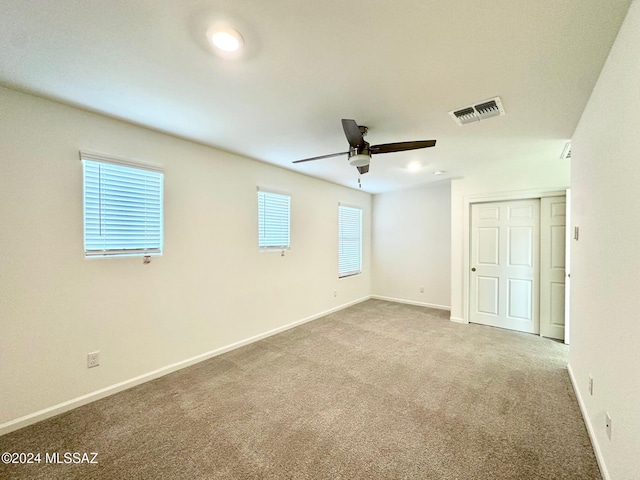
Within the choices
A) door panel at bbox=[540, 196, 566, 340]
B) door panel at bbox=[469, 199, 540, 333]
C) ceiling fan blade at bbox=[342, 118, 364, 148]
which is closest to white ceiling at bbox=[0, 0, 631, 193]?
ceiling fan blade at bbox=[342, 118, 364, 148]

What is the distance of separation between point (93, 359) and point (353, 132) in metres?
2.97

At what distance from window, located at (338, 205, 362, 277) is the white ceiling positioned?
288cm

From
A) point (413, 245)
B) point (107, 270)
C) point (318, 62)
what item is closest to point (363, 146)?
point (318, 62)

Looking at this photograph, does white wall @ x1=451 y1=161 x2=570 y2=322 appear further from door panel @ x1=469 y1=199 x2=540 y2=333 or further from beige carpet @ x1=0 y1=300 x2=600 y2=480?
beige carpet @ x1=0 y1=300 x2=600 y2=480

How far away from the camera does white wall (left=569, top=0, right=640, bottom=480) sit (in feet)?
4.05

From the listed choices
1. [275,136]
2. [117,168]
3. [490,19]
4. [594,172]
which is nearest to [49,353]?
[117,168]

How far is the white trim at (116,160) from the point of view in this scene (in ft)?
7.64

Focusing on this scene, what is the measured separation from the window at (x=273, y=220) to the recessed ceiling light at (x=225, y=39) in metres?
2.35

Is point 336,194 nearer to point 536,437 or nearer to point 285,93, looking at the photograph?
point 285,93

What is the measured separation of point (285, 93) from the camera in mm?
2020

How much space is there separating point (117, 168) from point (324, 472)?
2.96 m

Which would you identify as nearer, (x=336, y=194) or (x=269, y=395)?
(x=269, y=395)

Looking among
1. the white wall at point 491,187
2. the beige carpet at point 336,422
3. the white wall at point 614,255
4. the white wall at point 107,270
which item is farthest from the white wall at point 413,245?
the white wall at point 614,255

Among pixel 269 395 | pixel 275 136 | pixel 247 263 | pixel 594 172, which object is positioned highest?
pixel 275 136
